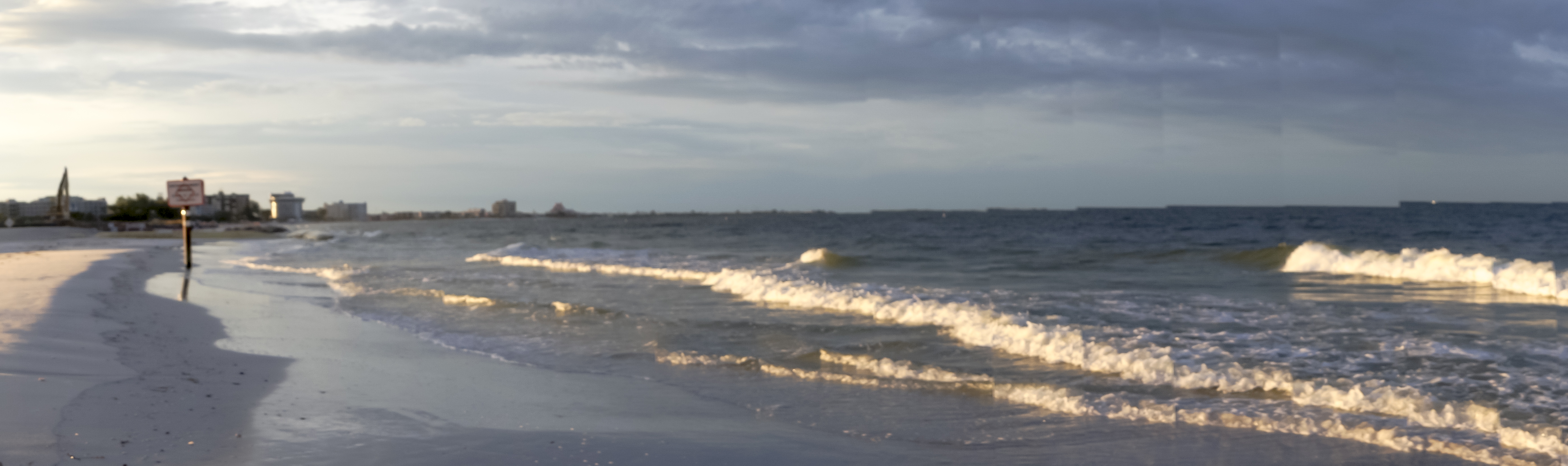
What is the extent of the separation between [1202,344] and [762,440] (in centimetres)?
530

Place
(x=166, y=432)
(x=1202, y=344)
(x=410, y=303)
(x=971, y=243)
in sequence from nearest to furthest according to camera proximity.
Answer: (x=166, y=432) → (x=1202, y=344) → (x=410, y=303) → (x=971, y=243)

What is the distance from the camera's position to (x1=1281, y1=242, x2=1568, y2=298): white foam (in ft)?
43.4

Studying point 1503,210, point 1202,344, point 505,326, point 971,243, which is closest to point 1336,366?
point 1202,344

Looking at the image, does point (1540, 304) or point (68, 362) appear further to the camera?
point (1540, 304)

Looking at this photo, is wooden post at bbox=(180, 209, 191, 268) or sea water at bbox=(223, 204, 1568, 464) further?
wooden post at bbox=(180, 209, 191, 268)

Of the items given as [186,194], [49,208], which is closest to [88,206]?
[49,208]

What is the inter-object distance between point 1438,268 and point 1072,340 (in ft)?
40.6

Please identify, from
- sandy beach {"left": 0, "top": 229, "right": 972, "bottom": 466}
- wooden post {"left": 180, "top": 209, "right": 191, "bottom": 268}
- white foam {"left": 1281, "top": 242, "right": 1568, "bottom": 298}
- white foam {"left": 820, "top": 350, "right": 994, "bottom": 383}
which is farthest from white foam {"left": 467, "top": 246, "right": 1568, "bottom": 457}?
wooden post {"left": 180, "top": 209, "right": 191, "bottom": 268}

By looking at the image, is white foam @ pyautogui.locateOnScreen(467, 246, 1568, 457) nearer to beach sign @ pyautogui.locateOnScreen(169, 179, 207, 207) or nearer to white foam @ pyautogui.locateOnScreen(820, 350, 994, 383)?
white foam @ pyautogui.locateOnScreen(820, 350, 994, 383)

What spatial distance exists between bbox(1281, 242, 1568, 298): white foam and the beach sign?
29.5 metres

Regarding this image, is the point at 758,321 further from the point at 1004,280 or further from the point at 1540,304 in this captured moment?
the point at 1540,304

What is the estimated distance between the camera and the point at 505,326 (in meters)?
11.6

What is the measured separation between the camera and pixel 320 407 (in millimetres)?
5961

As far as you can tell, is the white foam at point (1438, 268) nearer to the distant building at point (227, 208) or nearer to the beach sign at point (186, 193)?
the beach sign at point (186, 193)
